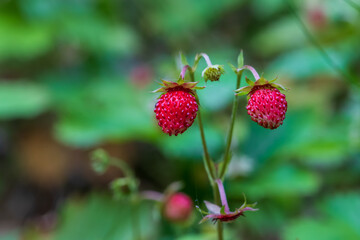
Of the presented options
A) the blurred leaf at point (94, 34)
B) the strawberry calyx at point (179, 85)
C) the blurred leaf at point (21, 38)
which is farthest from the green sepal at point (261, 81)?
the blurred leaf at point (94, 34)

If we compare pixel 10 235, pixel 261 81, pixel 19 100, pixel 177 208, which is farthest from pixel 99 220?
pixel 261 81

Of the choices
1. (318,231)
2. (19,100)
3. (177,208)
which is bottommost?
(318,231)

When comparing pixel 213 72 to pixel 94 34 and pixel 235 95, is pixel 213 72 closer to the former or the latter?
pixel 235 95

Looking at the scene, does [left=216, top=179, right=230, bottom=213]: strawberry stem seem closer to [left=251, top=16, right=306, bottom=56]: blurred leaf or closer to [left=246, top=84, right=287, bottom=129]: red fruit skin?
[left=246, top=84, right=287, bottom=129]: red fruit skin

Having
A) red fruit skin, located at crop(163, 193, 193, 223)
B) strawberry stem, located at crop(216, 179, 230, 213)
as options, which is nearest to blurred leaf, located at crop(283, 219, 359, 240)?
red fruit skin, located at crop(163, 193, 193, 223)

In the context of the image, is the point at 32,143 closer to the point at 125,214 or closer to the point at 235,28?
the point at 125,214

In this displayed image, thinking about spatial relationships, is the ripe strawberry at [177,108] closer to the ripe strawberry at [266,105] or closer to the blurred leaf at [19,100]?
the ripe strawberry at [266,105]
